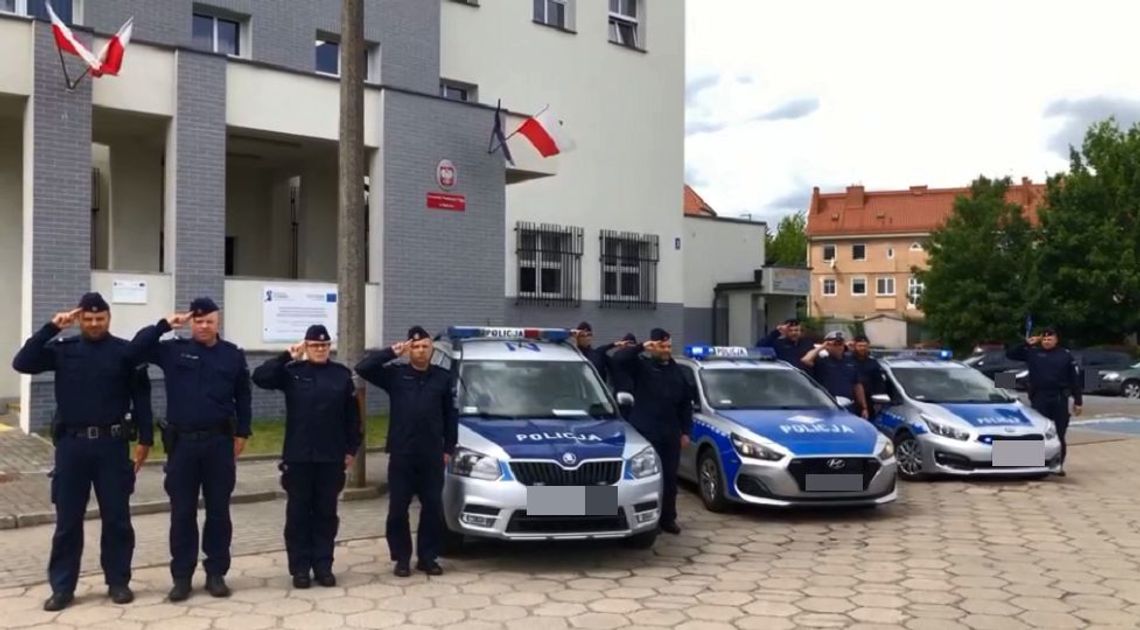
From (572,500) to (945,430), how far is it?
5.96 meters

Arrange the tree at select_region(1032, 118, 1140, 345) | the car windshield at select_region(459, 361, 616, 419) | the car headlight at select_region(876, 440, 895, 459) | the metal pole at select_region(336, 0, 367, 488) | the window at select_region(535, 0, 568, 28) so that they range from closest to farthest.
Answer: the car windshield at select_region(459, 361, 616, 419) → the car headlight at select_region(876, 440, 895, 459) → the metal pole at select_region(336, 0, 367, 488) → the window at select_region(535, 0, 568, 28) → the tree at select_region(1032, 118, 1140, 345)

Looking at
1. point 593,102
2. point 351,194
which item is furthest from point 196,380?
point 593,102

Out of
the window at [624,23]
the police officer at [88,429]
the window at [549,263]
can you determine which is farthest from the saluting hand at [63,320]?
the window at [624,23]

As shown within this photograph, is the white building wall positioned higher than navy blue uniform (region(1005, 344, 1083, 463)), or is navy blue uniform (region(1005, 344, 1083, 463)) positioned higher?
the white building wall

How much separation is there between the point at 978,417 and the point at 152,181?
40.3ft

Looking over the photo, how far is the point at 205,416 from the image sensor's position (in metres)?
6.27

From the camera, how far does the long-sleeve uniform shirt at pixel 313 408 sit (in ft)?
21.7

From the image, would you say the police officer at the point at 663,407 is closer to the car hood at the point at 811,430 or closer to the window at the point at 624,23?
the car hood at the point at 811,430

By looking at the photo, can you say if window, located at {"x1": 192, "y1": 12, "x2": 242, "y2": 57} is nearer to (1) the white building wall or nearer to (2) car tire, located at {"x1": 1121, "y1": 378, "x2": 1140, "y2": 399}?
(1) the white building wall

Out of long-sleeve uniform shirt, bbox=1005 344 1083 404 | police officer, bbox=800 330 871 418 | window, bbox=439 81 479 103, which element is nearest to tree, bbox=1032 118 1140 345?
window, bbox=439 81 479 103

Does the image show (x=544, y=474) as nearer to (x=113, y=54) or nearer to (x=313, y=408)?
(x=313, y=408)

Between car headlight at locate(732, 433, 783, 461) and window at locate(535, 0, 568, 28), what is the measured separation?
14021 millimetres

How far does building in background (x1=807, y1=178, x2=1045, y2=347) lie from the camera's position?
7219cm

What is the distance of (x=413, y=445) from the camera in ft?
22.8
